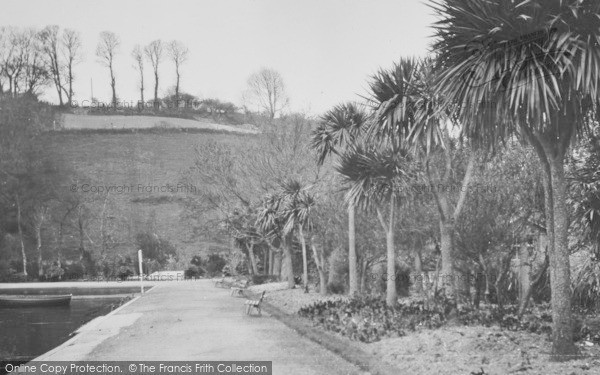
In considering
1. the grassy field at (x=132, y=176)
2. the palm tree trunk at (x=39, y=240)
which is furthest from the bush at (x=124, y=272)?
the grassy field at (x=132, y=176)

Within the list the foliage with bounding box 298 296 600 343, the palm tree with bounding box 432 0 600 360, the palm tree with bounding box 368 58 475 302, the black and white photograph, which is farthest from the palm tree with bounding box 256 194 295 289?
the palm tree with bounding box 432 0 600 360

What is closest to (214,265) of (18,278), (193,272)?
(193,272)

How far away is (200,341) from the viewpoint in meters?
12.6

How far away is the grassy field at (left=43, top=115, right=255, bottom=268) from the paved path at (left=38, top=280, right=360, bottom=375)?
3346 centimetres

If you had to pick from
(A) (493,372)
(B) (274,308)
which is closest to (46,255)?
(B) (274,308)

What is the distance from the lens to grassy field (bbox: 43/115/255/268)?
194ft

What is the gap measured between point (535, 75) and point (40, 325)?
743 inches

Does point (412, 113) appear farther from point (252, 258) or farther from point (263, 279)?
point (252, 258)

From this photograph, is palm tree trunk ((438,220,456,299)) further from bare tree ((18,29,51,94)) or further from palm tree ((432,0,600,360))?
bare tree ((18,29,51,94))

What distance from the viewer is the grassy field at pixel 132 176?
5903cm

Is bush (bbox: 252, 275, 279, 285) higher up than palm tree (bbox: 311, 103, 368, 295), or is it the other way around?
palm tree (bbox: 311, 103, 368, 295)

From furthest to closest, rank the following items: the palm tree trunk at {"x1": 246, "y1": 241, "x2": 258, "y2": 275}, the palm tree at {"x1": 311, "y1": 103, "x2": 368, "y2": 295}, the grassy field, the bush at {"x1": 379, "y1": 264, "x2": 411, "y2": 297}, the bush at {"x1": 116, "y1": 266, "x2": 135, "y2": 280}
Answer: the grassy field
the bush at {"x1": 116, "y1": 266, "x2": 135, "y2": 280}
the palm tree trunk at {"x1": 246, "y1": 241, "x2": 258, "y2": 275}
the bush at {"x1": 379, "y1": 264, "x2": 411, "y2": 297}
the palm tree at {"x1": 311, "y1": 103, "x2": 368, "y2": 295}

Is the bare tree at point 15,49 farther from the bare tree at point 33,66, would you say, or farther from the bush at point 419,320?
the bush at point 419,320

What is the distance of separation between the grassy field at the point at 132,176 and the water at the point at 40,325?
24188 millimetres
